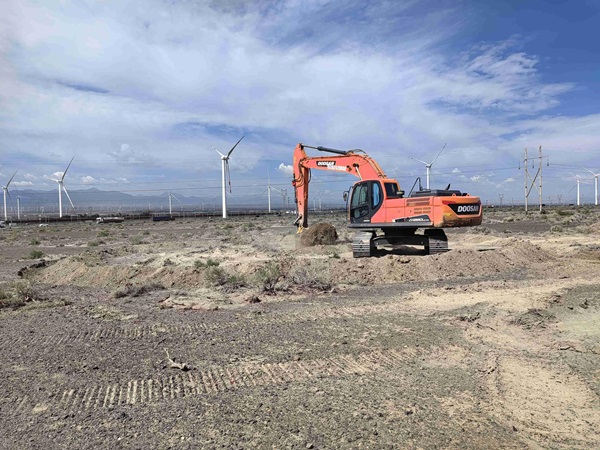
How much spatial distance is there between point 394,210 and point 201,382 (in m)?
13.9

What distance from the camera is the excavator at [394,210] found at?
18.1m

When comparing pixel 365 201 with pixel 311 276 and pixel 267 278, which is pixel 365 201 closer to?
pixel 311 276

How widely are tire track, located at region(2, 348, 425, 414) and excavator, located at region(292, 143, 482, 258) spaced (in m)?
11.2

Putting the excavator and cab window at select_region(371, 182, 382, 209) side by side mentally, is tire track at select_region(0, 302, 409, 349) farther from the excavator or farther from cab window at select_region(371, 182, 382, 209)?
cab window at select_region(371, 182, 382, 209)

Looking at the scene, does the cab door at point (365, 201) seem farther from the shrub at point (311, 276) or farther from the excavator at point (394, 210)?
the shrub at point (311, 276)

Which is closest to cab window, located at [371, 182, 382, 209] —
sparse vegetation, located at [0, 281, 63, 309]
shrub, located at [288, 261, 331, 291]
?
shrub, located at [288, 261, 331, 291]

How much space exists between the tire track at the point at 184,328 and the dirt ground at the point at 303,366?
55 mm

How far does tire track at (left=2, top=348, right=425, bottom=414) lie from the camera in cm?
581

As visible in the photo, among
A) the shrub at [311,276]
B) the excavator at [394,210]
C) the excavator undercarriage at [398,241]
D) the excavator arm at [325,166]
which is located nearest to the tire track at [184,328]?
the shrub at [311,276]

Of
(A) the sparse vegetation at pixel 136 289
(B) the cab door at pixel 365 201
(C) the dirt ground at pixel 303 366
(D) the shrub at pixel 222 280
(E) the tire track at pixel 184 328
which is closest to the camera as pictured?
(C) the dirt ground at pixel 303 366

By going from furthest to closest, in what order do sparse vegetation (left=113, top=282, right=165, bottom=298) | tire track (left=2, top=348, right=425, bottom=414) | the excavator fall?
the excavator < sparse vegetation (left=113, top=282, right=165, bottom=298) < tire track (left=2, top=348, right=425, bottom=414)

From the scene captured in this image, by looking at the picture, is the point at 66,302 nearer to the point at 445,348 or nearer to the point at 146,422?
the point at 146,422

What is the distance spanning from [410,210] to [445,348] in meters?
11.2

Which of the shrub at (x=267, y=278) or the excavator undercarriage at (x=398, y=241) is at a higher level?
the excavator undercarriage at (x=398, y=241)
